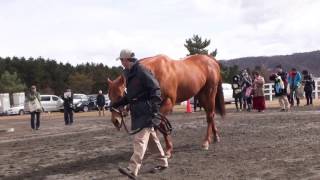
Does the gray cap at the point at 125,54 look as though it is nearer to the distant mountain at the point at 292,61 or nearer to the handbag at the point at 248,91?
the handbag at the point at 248,91

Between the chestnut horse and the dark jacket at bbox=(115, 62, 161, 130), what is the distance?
3.36ft

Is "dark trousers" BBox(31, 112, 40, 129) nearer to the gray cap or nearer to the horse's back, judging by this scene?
the horse's back

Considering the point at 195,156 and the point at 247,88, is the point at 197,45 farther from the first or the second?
the point at 195,156

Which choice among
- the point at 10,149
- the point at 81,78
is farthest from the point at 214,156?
the point at 81,78

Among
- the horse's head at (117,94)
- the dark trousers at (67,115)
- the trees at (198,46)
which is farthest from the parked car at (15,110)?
the horse's head at (117,94)

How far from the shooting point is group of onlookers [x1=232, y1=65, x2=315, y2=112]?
22297 millimetres

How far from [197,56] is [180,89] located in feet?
4.83

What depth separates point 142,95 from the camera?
8320 millimetres

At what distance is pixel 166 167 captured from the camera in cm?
893

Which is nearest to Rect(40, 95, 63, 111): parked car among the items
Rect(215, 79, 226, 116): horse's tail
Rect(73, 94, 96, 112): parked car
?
Rect(73, 94, 96, 112): parked car

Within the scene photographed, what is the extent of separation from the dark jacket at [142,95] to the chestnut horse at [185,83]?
1.02m

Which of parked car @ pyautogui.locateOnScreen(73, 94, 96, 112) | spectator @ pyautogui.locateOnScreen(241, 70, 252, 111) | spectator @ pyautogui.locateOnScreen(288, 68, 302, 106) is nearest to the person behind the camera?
spectator @ pyautogui.locateOnScreen(241, 70, 252, 111)

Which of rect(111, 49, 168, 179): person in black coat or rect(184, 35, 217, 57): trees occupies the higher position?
rect(184, 35, 217, 57): trees

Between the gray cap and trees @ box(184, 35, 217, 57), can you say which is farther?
trees @ box(184, 35, 217, 57)
